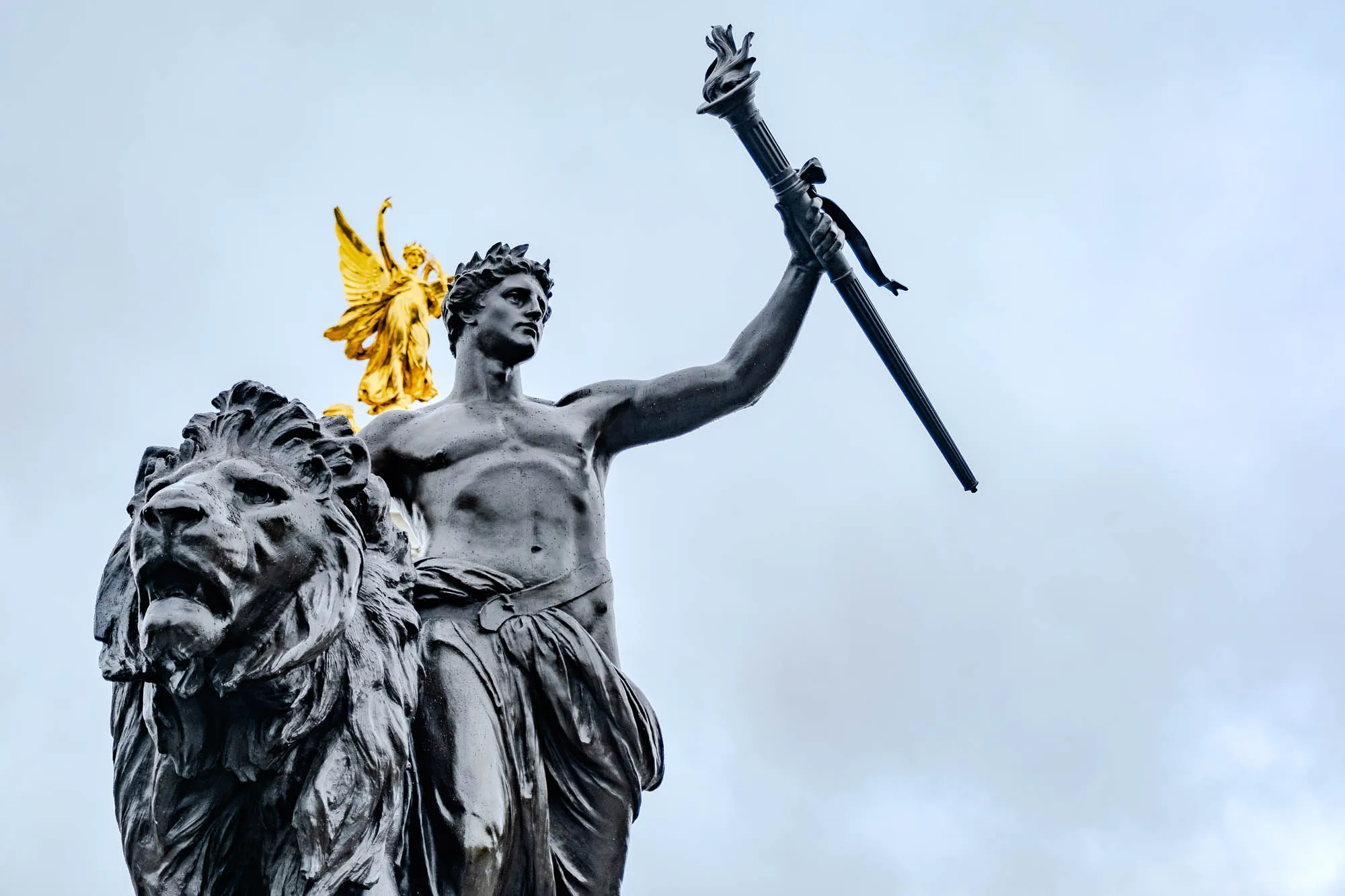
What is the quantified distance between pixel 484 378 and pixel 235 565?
7.40ft

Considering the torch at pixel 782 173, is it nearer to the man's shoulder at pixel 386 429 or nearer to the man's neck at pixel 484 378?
the man's neck at pixel 484 378

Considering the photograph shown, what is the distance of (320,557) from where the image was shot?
18.1 feet

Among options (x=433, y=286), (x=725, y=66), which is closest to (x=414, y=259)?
(x=433, y=286)

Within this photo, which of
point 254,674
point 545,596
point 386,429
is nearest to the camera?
point 254,674

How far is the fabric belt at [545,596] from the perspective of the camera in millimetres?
6582

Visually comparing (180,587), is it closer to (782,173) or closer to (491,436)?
(491,436)

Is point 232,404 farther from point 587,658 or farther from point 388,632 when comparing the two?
point 587,658

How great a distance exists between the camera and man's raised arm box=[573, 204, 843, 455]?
741cm

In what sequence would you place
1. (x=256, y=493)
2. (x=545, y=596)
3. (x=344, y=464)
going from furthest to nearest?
(x=545, y=596), (x=344, y=464), (x=256, y=493)

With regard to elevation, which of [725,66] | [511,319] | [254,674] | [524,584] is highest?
[725,66]

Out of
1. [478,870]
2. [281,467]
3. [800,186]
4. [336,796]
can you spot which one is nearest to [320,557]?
[281,467]

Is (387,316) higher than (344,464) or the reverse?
higher

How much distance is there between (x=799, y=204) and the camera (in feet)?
25.2

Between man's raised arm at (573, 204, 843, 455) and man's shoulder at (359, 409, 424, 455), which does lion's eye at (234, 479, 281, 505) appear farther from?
man's raised arm at (573, 204, 843, 455)
